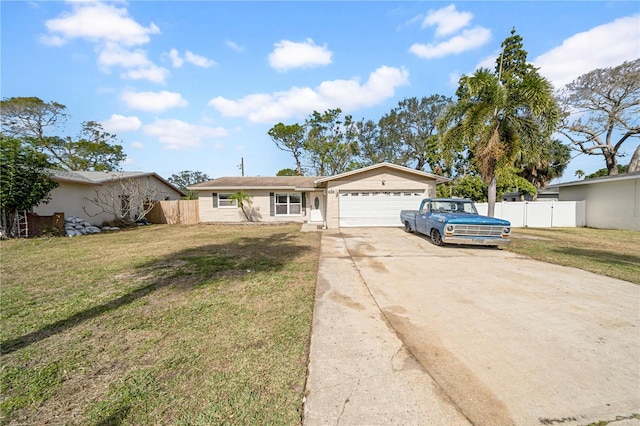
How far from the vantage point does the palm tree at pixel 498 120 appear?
377 inches

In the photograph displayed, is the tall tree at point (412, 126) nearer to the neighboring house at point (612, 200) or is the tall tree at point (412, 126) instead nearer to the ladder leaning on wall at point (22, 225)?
the neighboring house at point (612, 200)

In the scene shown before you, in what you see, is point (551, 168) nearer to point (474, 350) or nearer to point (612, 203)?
point (612, 203)

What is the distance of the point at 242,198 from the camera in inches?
687

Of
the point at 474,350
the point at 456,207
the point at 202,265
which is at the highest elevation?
the point at 456,207

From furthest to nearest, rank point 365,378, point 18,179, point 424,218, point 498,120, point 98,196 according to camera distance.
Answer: point 98,196 < point 18,179 < point 424,218 < point 498,120 < point 365,378

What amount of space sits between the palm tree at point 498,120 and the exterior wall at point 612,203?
916 cm

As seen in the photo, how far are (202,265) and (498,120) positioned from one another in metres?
11.6

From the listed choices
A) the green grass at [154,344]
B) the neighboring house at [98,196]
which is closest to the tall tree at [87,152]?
the neighboring house at [98,196]

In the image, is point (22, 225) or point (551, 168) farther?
point (551, 168)

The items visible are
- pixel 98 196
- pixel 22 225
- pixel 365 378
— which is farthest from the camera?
pixel 98 196

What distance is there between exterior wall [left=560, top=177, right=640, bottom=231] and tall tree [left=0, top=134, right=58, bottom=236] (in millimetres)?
28924

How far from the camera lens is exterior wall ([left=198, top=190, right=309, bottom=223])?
712 inches

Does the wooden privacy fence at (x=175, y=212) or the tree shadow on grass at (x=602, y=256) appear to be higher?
the wooden privacy fence at (x=175, y=212)

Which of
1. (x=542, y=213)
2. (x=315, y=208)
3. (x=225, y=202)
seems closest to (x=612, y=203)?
(x=542, y=213)
